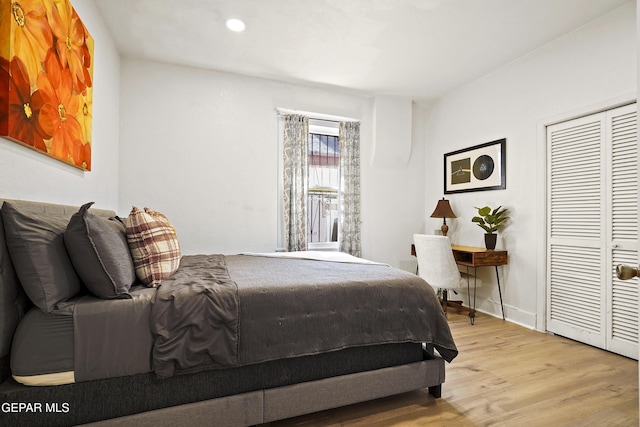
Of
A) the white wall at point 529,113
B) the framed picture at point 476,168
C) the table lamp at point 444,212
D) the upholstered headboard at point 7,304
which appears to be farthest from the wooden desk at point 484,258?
the upholstered headboard at point 7,304

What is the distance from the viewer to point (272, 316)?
1553 mm

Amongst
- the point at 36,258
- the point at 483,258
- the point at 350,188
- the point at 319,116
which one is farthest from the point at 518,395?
the point at 319,116

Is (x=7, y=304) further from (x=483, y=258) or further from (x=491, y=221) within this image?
(x=491, y=221)

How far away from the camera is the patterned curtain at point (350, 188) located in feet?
13.9

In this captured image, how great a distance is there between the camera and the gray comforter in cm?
138

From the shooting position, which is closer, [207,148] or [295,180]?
[207,148]

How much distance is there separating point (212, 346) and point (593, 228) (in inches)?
126

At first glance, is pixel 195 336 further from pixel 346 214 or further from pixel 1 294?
pixel 346 214

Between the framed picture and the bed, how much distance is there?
2392mm

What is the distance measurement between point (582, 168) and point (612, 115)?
1.53 feet

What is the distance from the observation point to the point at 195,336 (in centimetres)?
141

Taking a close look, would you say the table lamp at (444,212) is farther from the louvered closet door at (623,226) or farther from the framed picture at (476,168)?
the louvered closet door at (623,226)

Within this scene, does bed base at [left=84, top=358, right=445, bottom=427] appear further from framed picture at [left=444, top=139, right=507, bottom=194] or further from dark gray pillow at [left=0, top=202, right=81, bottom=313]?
framed picture at [left=444, top=139, right=507, bottom=194]

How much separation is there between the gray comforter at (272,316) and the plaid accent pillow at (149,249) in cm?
10
